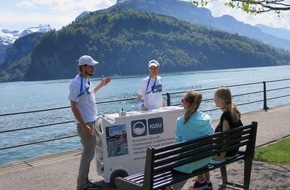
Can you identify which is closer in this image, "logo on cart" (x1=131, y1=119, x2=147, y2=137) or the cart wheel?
the cart wheel

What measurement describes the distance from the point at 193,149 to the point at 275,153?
10.5ft

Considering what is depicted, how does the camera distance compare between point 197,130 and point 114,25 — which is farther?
point 114,25

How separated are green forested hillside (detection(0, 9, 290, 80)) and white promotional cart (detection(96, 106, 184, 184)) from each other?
118785mm

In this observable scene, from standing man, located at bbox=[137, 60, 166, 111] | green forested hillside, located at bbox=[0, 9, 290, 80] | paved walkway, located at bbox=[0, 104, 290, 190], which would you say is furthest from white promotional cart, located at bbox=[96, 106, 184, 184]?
green forested hillside, located at bbox=[0, 9, 290, 80]

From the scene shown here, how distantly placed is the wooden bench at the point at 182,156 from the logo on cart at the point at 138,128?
1.26 m

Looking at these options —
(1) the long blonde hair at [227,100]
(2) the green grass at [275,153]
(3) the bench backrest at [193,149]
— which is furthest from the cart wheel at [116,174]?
(2) the green grass at [275,153]

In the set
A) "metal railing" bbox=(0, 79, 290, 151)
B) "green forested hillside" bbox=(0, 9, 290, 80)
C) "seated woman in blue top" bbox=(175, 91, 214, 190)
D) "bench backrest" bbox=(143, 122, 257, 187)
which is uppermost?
"green forested hillside" bbox=(0, 9, 290, 80)

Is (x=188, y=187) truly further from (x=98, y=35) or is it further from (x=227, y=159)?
(x=98, y=35)

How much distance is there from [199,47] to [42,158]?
136m

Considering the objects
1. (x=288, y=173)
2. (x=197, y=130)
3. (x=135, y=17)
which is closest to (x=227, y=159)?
(x=197, y=130)

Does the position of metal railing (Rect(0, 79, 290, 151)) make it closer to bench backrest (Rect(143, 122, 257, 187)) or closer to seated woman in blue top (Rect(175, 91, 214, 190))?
bench backrest (Rect(143, 122, 257, 187))

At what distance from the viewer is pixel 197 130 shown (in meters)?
4.87

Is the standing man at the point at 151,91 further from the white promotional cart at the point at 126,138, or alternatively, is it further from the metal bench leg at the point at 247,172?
the metal bench leg at the point at 247,172

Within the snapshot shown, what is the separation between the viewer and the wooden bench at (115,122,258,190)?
13.2 feet
